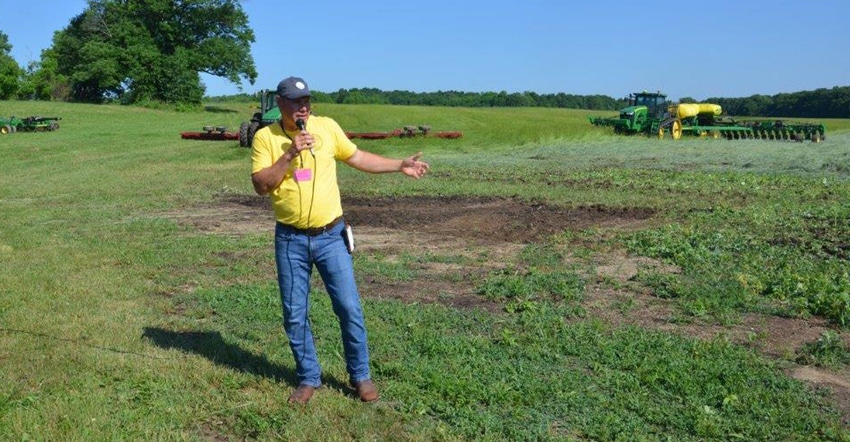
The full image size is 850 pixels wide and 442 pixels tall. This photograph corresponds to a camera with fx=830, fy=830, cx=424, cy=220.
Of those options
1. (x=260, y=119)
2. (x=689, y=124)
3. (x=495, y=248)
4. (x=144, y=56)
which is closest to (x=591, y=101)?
(x=144, y=56)

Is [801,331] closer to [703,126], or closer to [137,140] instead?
[137,140]

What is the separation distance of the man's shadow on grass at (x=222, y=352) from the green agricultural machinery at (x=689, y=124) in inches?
1385

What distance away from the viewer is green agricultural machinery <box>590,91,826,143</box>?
39.2 meters

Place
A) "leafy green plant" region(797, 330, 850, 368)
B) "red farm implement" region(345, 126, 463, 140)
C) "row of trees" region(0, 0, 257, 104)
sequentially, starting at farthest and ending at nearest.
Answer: "row of trees" region(0, 0, 257, 104) < "red farm implement" region(345, 126, 463, 140) < "leafy green plant" region(797, 330, 850, 368)

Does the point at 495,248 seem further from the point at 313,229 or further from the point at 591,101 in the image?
the point at 591,101

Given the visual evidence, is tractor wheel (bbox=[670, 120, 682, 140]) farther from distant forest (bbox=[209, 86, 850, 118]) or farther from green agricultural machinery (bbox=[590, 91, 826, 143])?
distant forest (bbox=[209, 86, 850, 118])

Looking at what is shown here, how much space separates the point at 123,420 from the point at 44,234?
25.7ft

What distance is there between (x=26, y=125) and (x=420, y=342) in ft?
136

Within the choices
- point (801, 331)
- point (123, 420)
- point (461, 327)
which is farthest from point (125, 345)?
point (801, 331)

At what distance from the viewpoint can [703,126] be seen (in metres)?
40.7

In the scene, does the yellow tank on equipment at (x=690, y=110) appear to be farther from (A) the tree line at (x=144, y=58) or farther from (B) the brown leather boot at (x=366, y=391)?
(B) the brown leather boot at (x=366, y=391)

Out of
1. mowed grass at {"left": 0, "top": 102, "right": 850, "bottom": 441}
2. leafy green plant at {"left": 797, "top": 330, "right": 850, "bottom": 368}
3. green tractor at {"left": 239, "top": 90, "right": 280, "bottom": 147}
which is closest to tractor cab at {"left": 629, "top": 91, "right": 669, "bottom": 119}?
green tractor at {"left": 239, "top": 90, "right": 280, "bottom": 147}

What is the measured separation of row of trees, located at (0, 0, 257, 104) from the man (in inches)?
2649

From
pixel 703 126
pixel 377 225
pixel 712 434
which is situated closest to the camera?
pixel 712 434
